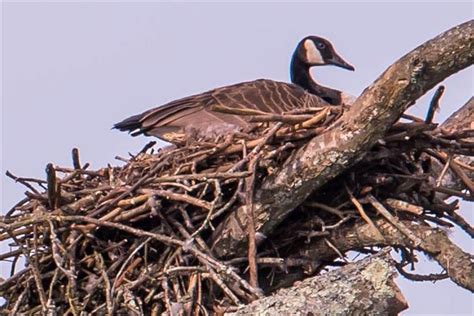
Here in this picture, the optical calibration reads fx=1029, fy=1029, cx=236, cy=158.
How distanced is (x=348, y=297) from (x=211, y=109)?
9.84 feet

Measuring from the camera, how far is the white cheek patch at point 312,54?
8.31 meters

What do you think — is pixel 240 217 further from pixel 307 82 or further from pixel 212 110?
pixel 307 82

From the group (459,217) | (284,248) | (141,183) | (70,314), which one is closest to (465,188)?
(459,217)

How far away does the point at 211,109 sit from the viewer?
6051mm

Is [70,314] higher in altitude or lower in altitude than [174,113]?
lower

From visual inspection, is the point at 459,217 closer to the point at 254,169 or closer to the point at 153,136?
the point at 254,169

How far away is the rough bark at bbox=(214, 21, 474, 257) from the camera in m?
3.79

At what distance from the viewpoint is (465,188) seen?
4.85 m

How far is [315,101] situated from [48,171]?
86.6 inches

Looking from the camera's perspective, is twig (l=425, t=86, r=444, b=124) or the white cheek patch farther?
the white cheek patch

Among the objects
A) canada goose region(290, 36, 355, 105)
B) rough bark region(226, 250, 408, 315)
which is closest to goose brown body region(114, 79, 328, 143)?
canada goose region(290, 36, 355, 105)

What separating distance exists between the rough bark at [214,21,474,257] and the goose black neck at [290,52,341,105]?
2778mm

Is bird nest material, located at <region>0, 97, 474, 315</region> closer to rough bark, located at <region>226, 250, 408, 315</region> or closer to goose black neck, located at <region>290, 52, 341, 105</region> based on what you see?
rough bark, located at <region>226, 250, 408, 315</region>

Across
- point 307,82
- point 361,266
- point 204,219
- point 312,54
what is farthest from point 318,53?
point 361,266
